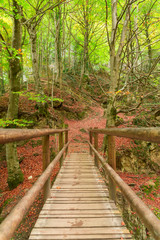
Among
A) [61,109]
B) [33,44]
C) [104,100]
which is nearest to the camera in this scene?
[33,44]

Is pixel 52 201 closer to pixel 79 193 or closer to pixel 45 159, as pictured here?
pixel 79 193

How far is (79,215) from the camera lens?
7.41 feet

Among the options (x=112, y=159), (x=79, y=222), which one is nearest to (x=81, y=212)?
(x=79, y=222)

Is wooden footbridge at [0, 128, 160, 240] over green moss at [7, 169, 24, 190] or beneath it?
over

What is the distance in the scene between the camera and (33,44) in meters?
9.65

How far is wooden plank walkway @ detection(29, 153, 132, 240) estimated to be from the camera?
186cm

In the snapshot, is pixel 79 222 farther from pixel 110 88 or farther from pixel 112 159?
pixel 110 88

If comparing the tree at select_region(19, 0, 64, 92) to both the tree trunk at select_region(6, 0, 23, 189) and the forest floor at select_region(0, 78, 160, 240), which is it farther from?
the forest floor at select_region(0, 78, 160, 240)

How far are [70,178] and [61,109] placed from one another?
11.2m

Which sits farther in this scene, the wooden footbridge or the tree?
the tree

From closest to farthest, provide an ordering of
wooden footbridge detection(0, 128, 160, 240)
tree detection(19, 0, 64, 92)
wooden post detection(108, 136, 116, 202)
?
wooden footbridge detection(0, 128, 160, 240) → wooden post detection(108, 136, 116, 202) → tree detection(19, 0, 64, 92)

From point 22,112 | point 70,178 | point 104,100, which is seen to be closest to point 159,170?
point 70,178

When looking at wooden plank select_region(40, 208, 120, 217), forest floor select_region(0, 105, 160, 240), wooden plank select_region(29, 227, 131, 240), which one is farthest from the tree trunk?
wooden plank select_region(29, 227, 131, 240)

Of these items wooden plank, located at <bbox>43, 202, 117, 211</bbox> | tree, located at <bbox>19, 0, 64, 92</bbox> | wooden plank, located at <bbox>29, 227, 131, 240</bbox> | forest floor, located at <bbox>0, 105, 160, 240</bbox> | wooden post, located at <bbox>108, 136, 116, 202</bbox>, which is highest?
tree, located at <bbox>19, 0, 64, 92</bbox>
